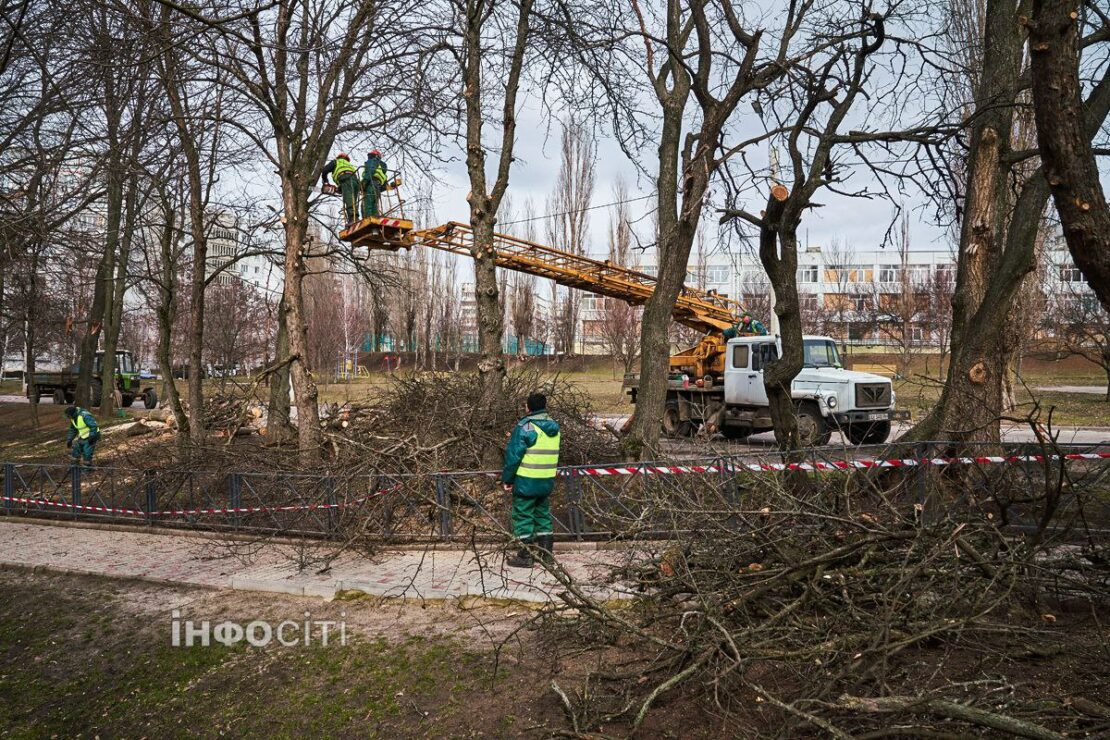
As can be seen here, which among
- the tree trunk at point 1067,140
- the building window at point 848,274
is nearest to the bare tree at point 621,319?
the building window at point 848,274

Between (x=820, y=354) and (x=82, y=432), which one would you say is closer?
(x=82, y=432)

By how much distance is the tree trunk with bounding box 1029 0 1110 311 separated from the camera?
3.77 m

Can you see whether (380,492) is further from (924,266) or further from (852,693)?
(924,266)

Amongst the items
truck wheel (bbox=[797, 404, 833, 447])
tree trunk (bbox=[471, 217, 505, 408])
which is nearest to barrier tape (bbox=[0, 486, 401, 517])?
tree trunk (bbox=[471, 217, 505, 408])

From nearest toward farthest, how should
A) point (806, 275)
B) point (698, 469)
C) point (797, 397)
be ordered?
1. point (698, 469)
2. point (797, 397)
3. point (806, 275)

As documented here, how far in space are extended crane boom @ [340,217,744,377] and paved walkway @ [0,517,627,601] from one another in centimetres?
483

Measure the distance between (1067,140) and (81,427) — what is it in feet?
47.0

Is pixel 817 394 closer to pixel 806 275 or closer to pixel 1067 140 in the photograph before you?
pixel 1067 140

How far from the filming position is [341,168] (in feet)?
43.0

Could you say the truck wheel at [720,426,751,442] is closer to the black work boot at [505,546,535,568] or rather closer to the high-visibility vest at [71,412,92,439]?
the black work boot at [505,546,535,568]

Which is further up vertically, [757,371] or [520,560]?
[757,371]

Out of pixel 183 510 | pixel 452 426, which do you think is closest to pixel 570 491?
pixel 452 426

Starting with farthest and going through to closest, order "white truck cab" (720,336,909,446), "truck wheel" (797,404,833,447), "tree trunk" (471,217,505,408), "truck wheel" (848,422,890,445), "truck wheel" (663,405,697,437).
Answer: "truck wheel" (663,405,697,437), "truck wheel" (848,422,890,445), "white truck cab" (720,336,909,446), "truck wheel" (797,404,833,447), "tree trunk" (471,217,505,408)

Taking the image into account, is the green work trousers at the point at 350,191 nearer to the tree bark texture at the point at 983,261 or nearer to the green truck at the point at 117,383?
the tree bark texture at the point at 983,261
